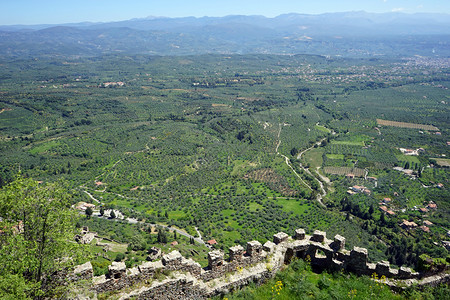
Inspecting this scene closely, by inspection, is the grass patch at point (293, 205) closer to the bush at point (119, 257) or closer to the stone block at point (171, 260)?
the bush at point (119, 257)

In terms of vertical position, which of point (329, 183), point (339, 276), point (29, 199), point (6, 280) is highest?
point (29, 199)

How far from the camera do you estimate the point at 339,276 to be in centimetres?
1575

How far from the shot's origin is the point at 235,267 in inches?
559

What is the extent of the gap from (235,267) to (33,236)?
8747 millimetres

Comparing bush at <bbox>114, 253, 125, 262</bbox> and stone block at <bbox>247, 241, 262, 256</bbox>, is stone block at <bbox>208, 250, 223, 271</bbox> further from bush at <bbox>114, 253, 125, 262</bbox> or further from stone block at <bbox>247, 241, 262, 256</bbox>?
bush at <bbox>114, 253, 125, 262</bbox>

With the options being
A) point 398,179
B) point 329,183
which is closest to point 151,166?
point 329,183

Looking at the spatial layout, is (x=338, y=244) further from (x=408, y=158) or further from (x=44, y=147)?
(x=44, y=147)

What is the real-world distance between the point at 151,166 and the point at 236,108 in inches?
3346

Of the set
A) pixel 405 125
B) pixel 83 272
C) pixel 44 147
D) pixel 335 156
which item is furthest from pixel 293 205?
pixel 405 125

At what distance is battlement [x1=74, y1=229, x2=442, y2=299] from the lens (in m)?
11.9

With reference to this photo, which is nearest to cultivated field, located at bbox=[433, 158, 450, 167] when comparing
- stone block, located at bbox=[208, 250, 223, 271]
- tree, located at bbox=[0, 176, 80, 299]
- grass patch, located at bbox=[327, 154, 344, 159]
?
grass patch, located at bbox=[327, 154, 344, 159]

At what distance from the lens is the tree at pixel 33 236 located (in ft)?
35.1

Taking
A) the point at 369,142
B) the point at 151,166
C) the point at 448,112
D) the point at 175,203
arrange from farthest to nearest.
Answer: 1. the point at 448,112
2. the point at 369,142
3. the point at 151,166
4. the point at 175,203

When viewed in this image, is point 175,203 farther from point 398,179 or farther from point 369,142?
point 369,142
